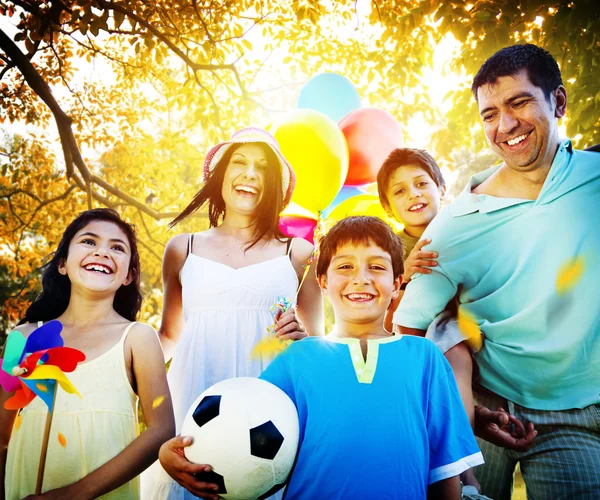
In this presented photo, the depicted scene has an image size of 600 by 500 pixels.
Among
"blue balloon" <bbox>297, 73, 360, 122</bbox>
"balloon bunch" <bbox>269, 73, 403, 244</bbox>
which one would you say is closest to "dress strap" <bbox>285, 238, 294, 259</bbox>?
"balloon bunch" <bbox>269, 73, 403, 244</bbox>

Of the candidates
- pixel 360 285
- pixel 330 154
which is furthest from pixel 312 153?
pixel 360 285

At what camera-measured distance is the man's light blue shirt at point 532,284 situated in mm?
1979

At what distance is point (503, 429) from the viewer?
2043 mm

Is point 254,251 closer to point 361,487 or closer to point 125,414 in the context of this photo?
point 125,414

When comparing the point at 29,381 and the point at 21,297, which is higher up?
the point at 21,297

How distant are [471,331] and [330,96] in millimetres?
2531

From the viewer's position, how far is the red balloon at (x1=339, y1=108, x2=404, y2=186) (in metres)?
3.64

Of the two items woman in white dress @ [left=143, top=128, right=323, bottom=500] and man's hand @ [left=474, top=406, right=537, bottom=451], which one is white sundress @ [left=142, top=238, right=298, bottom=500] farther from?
man's hand @ [left=474, top=406, right=537, bottom=451]

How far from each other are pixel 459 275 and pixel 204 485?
1282 millimetres

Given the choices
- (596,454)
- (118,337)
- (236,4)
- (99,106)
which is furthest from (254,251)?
(99,106)

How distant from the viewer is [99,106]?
21.5ft

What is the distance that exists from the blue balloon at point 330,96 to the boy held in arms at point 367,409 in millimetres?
2431

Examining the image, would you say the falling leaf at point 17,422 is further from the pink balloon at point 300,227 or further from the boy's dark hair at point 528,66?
the boy's dark hair at point 528,66

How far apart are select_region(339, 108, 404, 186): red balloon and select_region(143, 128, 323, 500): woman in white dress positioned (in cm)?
97
